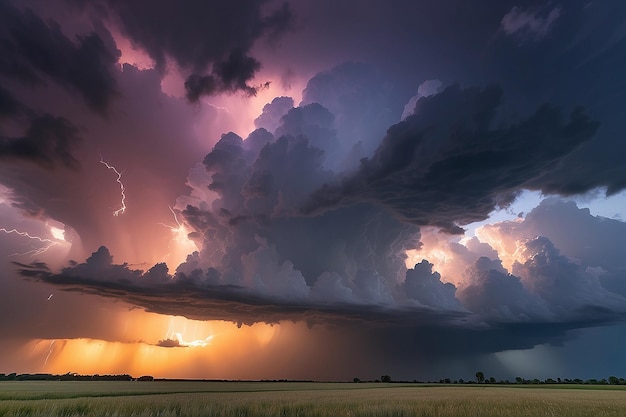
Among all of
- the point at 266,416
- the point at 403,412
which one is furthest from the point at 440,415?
the point at 266,416

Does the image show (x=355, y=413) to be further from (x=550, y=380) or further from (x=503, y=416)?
(x=550, y=380)

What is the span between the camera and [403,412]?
23.7 m

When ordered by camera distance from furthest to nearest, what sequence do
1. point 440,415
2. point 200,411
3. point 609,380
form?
point 609,380
point 200,411
point 440,415

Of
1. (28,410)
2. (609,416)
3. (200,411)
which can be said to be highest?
(609,416)

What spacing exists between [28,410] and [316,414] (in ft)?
75.9

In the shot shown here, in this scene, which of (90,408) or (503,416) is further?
(90,408)

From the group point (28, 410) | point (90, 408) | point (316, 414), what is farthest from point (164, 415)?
point (28, 410)

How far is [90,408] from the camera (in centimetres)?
2694

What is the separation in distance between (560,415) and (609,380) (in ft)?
639

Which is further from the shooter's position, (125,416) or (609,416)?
(609,416)

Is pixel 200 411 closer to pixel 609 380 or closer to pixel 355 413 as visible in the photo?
pixel 355 413

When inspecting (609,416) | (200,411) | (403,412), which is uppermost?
(609,416)

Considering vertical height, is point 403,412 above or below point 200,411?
above

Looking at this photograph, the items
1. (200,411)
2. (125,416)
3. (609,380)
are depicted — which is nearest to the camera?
(125,416)
